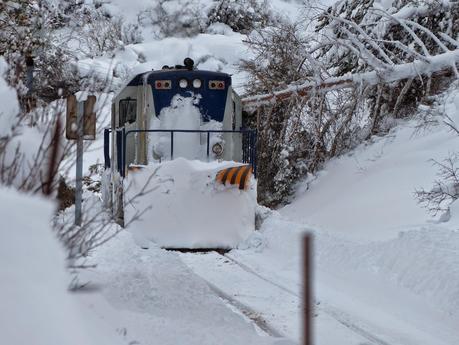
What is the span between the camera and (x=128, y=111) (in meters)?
9.89

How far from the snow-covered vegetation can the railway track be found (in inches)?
1.1

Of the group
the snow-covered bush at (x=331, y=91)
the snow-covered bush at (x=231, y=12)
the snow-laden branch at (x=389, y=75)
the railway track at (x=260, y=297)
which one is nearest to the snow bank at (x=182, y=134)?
the railway track at (x=260, y=297)

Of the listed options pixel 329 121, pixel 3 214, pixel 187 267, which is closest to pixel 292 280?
pixel 187 267

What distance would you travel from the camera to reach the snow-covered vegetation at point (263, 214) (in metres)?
3.61

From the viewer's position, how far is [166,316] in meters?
5.19

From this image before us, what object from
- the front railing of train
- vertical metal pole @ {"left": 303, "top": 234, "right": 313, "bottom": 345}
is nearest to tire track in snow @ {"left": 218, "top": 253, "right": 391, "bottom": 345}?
the front railing of train

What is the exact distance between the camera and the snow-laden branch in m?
8.44

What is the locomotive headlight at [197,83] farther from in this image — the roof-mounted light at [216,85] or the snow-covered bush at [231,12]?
the snow-covered bush at [231,12]

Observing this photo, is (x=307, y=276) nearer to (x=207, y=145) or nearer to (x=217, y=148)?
(x=207, y=145)

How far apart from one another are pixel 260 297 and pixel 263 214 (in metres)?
4.32

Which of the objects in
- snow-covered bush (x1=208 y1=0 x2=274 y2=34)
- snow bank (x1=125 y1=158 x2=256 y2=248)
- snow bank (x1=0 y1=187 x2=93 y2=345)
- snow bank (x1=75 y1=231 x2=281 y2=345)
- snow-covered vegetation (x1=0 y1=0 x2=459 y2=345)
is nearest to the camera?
snow bank (x1=0 y1=187 x2=93 y2=345)

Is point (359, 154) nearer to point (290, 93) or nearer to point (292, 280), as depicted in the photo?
point (290, 93)

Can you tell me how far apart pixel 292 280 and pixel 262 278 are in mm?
352

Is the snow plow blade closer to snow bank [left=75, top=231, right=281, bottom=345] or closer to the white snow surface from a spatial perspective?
snow bank [left=75, top=231, right=281, bottom=345]
